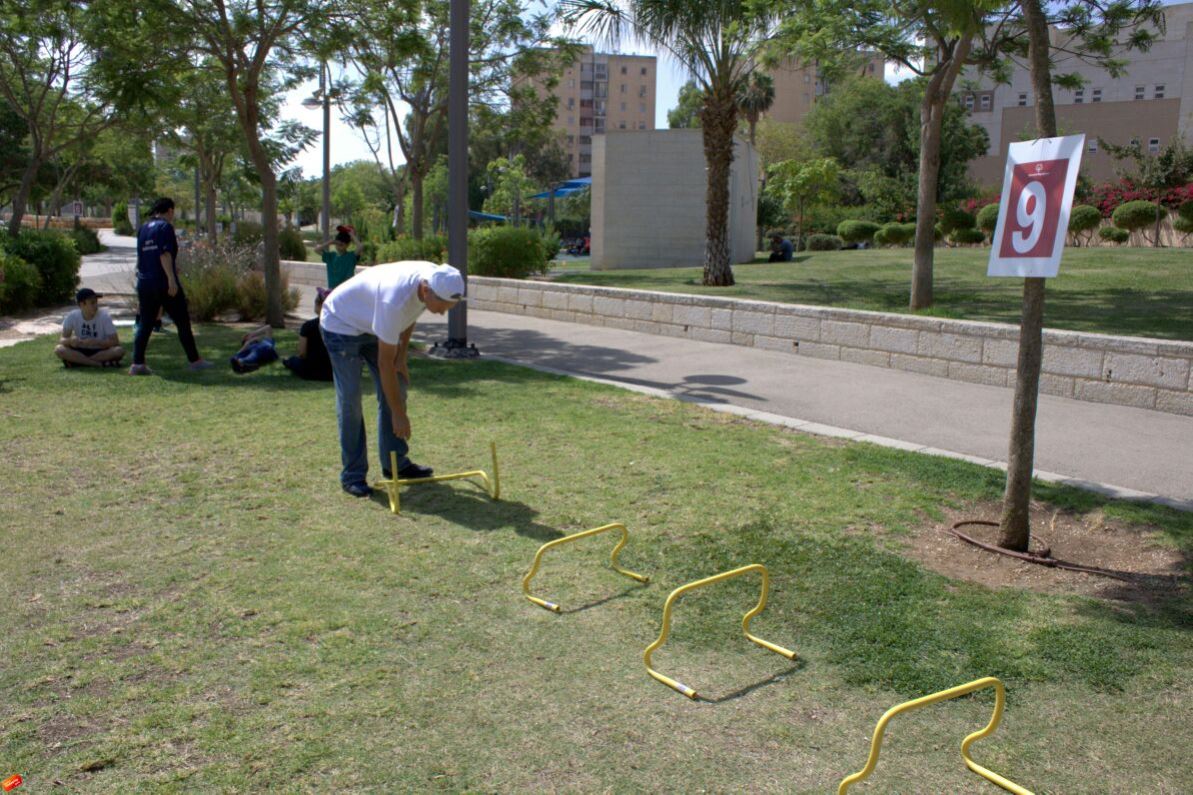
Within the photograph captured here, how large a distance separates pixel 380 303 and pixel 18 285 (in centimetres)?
1397

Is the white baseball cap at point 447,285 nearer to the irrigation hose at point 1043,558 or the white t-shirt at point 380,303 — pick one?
the white t-shirt at point 380,303

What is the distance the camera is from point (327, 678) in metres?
3.90

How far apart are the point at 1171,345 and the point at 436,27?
742 inches

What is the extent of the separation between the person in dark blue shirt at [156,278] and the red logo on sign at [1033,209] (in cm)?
868

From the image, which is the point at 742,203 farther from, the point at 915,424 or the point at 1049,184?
the point at 1049,184

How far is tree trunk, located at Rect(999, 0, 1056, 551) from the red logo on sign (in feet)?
1.10

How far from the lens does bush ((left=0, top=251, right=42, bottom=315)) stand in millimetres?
16266

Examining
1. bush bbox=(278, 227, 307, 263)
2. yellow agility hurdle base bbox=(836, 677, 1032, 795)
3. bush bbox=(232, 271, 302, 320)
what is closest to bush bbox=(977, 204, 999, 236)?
bush bbox=(278, 227, 307, 263)

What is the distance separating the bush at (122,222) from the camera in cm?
7019

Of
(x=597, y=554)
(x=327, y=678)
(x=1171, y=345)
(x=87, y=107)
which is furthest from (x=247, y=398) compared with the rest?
(x=87, y=107)

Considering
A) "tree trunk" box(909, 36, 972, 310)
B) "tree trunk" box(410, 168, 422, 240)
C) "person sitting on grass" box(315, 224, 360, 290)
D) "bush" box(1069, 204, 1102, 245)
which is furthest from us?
"bush" box(1069, 204, 1102, 245)

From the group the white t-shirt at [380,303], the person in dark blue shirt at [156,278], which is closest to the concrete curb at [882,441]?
the white t-shirt at [380,303]

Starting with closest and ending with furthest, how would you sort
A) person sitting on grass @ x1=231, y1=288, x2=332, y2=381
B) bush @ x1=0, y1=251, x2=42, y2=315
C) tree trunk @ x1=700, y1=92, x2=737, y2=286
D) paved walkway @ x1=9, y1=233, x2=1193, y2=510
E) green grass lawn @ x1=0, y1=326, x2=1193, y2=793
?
1. green grass lawn @ x1=0, y1=326, x2=1193, y2=793
2. paved walkway @ x1=9, y1=233, x2=1193, y2=510
3. person sitting on grass @ x1=231, y1=288, x2=332, y2=381
4. bush @ x1=0, y1=251, x2=42, y2=315
5. tree trunk @ x1=700, y1=92, x2=737, y2=286

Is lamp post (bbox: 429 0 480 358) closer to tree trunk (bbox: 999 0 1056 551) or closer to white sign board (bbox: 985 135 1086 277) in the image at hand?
tree trunk (bbox: 999 0 1056 551)
